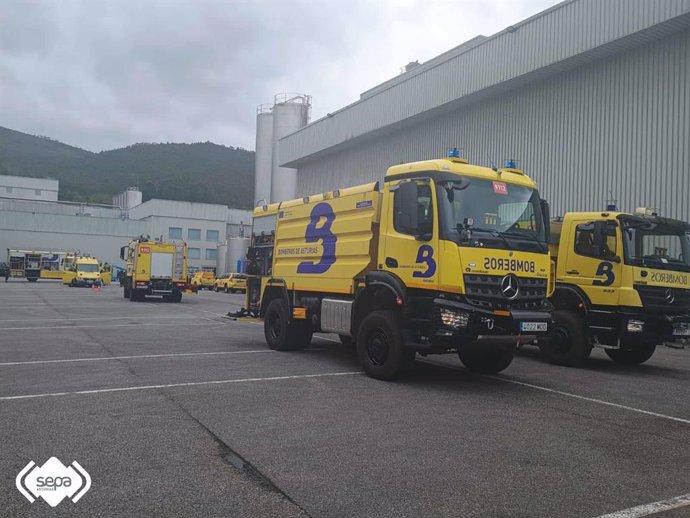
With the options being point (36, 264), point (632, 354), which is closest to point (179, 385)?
point (632, 354)

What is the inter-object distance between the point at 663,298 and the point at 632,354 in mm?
1720

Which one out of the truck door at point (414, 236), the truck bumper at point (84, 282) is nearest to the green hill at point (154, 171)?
the truck bumper at point (84, 282)

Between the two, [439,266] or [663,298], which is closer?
[439,266]

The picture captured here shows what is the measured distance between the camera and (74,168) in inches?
Result: 5089

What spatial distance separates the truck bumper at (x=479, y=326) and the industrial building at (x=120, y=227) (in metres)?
53.3

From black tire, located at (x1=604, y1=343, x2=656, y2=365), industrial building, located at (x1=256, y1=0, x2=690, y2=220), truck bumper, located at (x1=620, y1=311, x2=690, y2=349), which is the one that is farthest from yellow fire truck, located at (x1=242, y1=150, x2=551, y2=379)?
industrial building, located at (x1=256, y1=0, x2=690, y2=220)

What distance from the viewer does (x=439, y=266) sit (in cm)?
777

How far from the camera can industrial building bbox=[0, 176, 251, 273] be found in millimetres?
69938

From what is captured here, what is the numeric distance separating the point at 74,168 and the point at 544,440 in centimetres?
13888

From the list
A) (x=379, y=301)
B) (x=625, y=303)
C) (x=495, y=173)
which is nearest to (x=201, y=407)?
(x=379, y=301)

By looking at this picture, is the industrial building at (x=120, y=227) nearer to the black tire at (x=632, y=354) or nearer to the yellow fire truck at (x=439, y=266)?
the black tire at (x=632, y=354)

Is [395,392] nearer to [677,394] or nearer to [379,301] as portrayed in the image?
[379,301]

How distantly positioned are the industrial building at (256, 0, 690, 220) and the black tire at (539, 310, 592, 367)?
847 centimetres

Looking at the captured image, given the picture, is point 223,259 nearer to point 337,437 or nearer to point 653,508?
point 337,437
